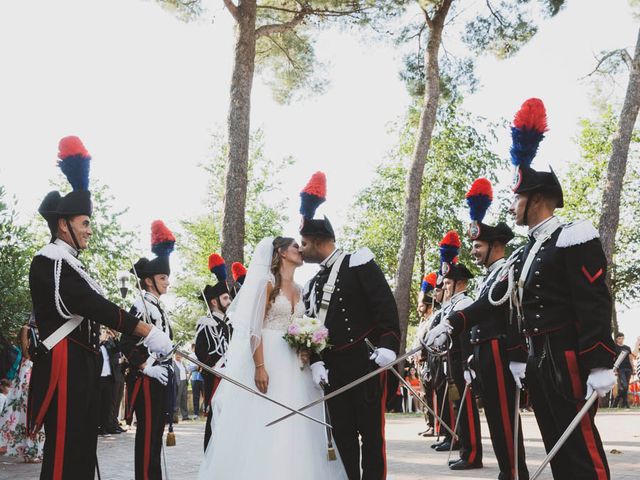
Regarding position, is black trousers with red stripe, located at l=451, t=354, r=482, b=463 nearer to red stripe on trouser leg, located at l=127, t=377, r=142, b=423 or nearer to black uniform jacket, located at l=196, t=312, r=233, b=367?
black uniform jacket, located at l=196, t=312, r=233, b=367

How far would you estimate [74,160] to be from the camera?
14.6 ft

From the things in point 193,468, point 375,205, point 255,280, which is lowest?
point 193,468

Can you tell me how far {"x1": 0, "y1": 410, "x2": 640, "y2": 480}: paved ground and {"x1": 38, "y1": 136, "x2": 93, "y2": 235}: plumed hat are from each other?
3.33m

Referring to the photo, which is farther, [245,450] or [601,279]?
[245,450]

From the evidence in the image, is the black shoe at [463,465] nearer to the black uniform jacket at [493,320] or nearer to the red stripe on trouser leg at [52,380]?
the black uniform jacket at [493,320]

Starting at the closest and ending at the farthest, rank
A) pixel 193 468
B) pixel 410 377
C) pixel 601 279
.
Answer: pixel 601 279 < pixel 193 468 < pixel 410 377

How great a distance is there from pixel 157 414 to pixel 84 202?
2.40 metres

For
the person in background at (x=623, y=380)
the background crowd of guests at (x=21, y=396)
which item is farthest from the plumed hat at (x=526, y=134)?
the person in background at (x=623, y=380)

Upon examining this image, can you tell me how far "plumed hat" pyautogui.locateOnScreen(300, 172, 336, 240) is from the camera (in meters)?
5.40

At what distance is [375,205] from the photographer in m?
30.1

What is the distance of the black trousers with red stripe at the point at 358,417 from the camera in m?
4.84

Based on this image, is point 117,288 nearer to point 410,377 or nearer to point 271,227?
point 271,227

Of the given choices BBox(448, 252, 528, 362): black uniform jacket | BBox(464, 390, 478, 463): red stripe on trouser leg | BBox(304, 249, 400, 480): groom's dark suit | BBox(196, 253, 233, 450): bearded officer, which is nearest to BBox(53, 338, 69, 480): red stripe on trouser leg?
BBox(304, 249, 400, 480): groom's dark suit

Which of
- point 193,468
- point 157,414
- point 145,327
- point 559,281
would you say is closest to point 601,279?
point 559,281
